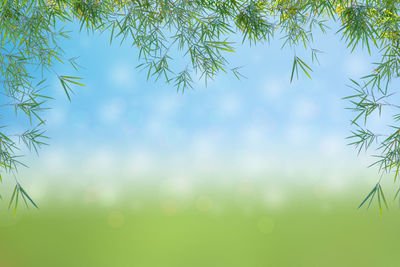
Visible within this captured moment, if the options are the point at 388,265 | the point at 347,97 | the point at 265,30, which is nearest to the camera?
the point at 347,97

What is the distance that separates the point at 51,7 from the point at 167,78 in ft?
3.60

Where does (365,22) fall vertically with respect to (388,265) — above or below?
above

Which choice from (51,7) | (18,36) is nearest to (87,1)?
(51,7)

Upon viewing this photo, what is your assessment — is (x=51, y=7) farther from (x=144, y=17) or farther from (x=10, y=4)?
(x=144, y=17)

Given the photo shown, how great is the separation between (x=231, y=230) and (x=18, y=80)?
138 inches

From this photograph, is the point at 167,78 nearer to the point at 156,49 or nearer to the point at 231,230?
the point at 156,49

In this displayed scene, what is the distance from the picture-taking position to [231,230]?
5.54 m

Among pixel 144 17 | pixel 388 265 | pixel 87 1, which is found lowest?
pixel 388 265

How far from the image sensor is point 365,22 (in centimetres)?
301

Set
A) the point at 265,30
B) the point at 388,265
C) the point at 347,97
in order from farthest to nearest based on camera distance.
Result: the point at 388,265 → the point at 265,30 → the point at 347,97

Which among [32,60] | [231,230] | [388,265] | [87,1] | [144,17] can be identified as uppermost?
[87,1]

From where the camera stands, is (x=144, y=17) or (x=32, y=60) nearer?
(x=144, y=17)

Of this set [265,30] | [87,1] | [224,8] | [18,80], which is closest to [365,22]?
[265,30]

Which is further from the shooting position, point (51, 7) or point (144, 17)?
point (51, 7)
